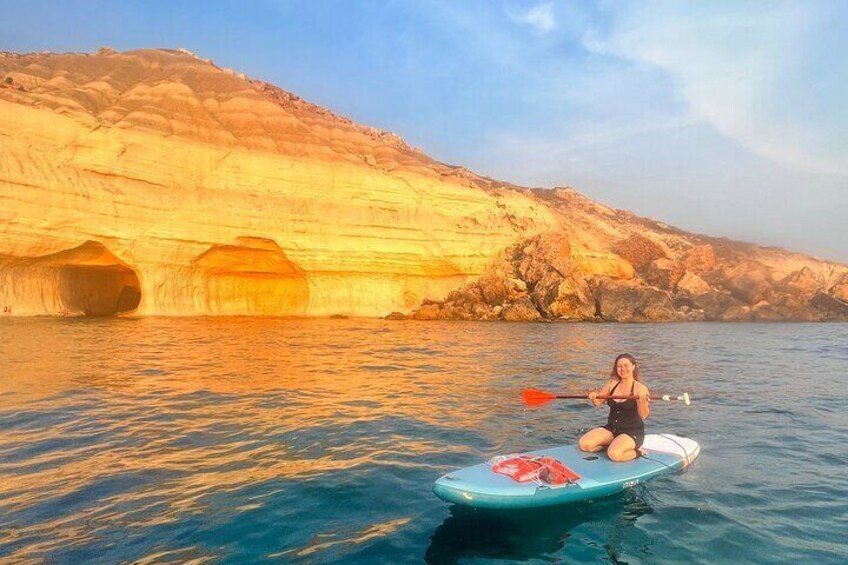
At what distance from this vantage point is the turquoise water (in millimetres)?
5004

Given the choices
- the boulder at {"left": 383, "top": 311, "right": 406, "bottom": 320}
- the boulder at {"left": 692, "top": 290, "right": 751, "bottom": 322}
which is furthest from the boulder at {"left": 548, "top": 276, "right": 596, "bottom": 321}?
the boulder at {"left": 383, "top": 311, "right": 406, "bottom": 320}

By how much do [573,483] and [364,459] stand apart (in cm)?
286

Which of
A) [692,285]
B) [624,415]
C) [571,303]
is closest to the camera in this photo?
[624,415]

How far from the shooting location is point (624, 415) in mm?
7391

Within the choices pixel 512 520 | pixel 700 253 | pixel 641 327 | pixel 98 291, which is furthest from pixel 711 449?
pixel 700 253

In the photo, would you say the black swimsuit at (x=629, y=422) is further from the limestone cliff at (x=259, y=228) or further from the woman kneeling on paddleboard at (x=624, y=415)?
the limestone cliff at (x=259, y=228)

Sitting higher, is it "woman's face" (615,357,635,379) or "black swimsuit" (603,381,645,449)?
"woman's face" (615,357,635,379)

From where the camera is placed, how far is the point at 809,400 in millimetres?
11578

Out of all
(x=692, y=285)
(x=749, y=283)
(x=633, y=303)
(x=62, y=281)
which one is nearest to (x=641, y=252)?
(x=692, y=285)

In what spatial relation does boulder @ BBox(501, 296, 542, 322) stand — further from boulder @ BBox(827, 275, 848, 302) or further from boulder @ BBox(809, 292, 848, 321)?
boulder @ BBox(827, 275, 848, 302)

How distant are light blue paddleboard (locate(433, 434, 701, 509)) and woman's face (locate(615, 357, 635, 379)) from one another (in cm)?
106

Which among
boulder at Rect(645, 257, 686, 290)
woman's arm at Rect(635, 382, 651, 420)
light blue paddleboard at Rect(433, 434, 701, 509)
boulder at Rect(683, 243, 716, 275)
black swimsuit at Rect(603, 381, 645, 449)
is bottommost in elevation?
light blue paddleboard at Rect(433, 434, 701, 509)

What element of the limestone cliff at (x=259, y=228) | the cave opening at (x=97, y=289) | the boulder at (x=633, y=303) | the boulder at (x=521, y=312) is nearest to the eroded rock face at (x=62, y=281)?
the cave opening at (x=97, y=289)

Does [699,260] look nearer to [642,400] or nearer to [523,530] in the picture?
[642,400]
